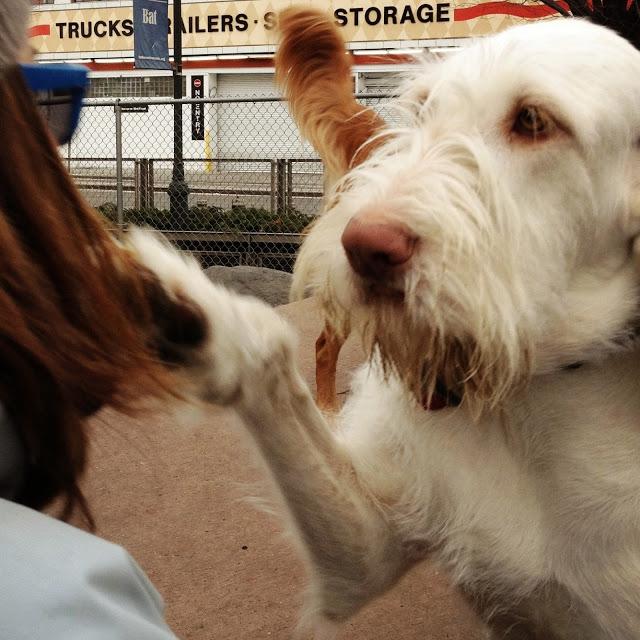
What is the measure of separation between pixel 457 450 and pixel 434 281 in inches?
21.5

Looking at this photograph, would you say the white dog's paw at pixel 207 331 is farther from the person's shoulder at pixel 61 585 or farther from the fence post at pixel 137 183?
the fence post at pixel 137 183

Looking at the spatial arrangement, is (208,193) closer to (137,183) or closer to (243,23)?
(137,183)

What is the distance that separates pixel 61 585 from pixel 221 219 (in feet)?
33.1

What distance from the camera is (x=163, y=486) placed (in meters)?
4.28

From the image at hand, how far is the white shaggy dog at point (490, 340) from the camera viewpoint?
1.73 metres

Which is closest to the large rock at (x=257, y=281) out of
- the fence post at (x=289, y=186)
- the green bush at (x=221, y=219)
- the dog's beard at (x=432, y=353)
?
the green bush at (x=221, y=219)

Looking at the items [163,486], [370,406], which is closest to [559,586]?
[370,406]

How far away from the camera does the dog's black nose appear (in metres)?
1.62

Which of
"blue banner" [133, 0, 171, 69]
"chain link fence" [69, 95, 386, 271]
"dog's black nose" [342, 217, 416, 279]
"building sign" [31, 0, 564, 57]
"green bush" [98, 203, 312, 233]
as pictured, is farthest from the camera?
"building sign" [31, 0, 564, 57]

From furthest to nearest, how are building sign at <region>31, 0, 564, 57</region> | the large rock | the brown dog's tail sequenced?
building sign at <region>31, 0, 564, 57</region>, the large rock, the brown dog's tail

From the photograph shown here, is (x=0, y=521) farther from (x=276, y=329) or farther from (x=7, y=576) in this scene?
(x=276, y=329)

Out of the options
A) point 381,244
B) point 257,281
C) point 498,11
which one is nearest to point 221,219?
point 257,281

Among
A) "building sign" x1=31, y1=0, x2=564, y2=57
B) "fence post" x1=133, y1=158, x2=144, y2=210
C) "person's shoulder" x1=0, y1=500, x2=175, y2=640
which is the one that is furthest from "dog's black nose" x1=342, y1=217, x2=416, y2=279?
"building sign" x1=31, y1=0, x2=564, y2=57

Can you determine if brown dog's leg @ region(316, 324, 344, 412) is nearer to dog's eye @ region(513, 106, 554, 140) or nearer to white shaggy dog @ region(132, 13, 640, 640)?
white shaggy dog @ region(132, 13, 640, 640)
